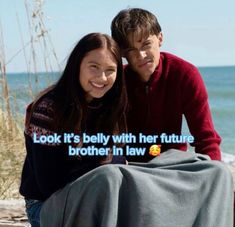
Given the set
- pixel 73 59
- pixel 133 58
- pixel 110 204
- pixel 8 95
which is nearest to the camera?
pixel 110 204

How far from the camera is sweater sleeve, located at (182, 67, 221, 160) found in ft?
6.85

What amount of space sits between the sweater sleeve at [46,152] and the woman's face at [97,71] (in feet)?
0.49

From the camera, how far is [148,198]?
1.64m

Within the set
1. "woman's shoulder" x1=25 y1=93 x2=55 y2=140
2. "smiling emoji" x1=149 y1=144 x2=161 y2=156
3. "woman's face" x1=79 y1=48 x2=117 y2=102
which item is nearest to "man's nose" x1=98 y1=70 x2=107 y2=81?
"woman's face" x1=79 y1=48 x2=117 y2=102

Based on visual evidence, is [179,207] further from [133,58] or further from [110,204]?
[133,58]

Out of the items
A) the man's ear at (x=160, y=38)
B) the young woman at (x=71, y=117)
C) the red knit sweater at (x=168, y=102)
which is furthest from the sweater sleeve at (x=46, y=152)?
the man's ear at (x=160, y=38)

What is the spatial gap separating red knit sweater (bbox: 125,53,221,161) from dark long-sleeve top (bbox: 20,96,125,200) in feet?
1.15

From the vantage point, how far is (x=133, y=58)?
210 cm

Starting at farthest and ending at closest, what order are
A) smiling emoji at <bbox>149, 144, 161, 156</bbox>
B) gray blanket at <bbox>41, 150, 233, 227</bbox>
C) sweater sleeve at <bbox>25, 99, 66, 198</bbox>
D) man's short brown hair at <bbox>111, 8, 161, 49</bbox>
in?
smiling emoji at <bbox>149, 144, 161, 156</bbox>
man's short brown hair at <bbox>111, 8, 161, 49</bbox>
sweater sleeve at <bbox>25, 99, 66, 198</bbox>
gray blanket at <bbox>41, 150, 233, 227</bbox>

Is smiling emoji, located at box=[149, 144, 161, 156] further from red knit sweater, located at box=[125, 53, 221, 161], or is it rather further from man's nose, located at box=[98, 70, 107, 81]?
man's nose, located at box=[98, 70, 107, 81]

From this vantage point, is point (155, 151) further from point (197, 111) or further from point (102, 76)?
point (102, 76)

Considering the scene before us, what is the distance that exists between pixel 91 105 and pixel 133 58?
0.96ft

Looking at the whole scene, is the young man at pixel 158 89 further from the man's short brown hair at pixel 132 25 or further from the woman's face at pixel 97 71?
the woman's face at pixel 97 71

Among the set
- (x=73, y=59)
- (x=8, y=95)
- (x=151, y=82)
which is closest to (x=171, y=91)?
(x=151, y=82)
